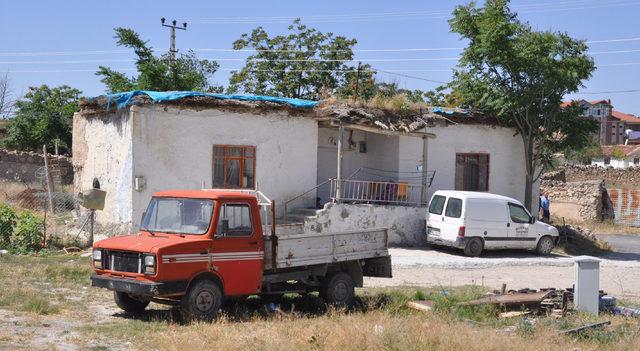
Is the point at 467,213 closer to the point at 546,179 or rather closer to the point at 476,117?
the point at 476,117

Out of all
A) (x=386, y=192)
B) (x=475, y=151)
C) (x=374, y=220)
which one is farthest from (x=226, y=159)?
(x=475, y=151)

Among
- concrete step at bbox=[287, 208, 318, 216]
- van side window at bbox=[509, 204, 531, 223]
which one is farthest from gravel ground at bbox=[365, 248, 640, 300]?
concrete step at bbox=[287, 208, 318, 216]

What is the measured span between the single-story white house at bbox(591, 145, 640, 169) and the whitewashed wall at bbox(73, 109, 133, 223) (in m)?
66.4

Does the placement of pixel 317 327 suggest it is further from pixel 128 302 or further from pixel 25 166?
pixel 25 166

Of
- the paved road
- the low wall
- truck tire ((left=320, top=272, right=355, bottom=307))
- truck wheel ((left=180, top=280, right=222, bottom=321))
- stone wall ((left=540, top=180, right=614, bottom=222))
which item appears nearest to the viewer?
truck wheel ((left=180, top=280, right=222, bottom=321))

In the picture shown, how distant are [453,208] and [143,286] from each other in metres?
12.4

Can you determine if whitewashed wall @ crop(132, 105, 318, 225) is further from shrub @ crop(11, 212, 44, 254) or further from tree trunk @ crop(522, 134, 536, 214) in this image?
tree trunk @ crop(522, 134, 536, 214)

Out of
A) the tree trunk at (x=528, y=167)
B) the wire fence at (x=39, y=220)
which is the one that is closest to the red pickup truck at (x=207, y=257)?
the wire fence at (x=39, y=220)

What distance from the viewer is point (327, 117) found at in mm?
21531

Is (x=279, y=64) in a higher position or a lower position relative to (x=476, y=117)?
higher

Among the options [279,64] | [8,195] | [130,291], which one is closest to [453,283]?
[130,291]

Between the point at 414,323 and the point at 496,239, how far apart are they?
1200cm

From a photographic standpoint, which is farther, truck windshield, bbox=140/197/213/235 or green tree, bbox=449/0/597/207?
green tree, bbox=449/0/597/207

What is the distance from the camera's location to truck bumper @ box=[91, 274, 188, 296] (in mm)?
9953
